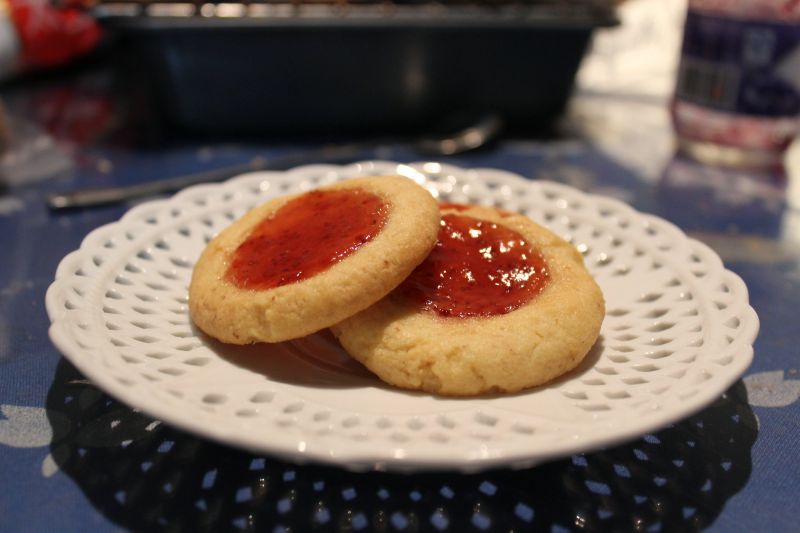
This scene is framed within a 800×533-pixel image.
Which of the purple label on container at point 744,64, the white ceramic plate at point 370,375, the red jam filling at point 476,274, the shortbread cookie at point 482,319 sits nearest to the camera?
the white ceramic plate at point 370,375

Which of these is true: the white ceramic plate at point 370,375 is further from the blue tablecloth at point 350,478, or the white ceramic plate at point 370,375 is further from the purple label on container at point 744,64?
the purple label on container at point 744,64

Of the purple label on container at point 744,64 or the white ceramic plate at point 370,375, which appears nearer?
the white ceramic plate at point 370,375

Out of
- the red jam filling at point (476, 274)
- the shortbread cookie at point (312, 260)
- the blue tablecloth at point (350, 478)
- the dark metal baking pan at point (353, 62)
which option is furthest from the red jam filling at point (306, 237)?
the dark metal baking pan at point (353, 62)

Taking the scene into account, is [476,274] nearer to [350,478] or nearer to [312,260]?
[312,260]

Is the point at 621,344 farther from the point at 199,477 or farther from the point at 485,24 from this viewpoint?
the point at 485,24

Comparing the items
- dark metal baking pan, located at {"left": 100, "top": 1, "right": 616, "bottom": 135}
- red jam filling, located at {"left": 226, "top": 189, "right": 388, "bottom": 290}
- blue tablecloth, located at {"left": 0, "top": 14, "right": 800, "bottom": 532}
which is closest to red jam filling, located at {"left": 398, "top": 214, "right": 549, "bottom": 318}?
red jam filling, located at {"left": 226, "top": 189, "right": 388, "bottom": 290}

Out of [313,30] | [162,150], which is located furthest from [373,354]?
[162,150]

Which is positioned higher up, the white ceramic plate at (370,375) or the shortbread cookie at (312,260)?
the shortbread cookie at (312,260)
